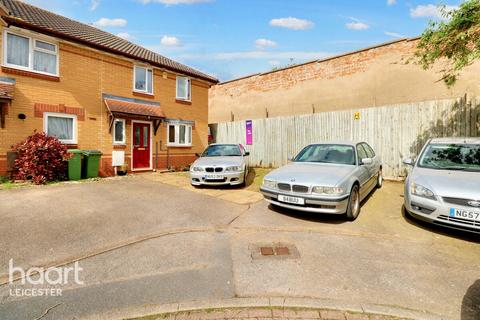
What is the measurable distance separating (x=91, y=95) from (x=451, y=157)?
12204 millimetres

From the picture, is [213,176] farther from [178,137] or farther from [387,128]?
[178,137]

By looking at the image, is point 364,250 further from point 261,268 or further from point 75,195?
point 75,195

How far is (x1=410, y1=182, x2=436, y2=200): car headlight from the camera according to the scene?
459cm

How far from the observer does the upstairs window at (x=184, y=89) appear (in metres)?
14.5

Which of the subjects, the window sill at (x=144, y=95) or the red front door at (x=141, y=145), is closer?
the red front door at (x=141, y=145)

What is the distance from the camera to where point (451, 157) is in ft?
18.1

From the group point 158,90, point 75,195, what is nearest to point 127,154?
point 158,90

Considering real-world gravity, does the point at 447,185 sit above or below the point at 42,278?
above

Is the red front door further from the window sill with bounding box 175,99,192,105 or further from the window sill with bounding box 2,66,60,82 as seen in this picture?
the window sill with bounding box 2,66,60,82

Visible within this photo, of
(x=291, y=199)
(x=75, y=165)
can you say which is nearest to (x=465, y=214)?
(x=291, y=199)

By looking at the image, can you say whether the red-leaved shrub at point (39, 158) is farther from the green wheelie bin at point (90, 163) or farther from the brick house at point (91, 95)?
the green wheelie bin at point (90, 163)

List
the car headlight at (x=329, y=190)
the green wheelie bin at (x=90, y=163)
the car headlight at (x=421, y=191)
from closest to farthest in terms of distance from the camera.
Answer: the car headlight at (x=421, y=191) < the car headlight at (x=329, y=190) < the green wheelie bin at (x=90, y=163)

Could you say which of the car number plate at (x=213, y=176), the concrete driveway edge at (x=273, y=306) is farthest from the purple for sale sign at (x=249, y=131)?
the concrete driveway edge at (x=273, y=306)

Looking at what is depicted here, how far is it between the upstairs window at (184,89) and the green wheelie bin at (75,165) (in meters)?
6.33
